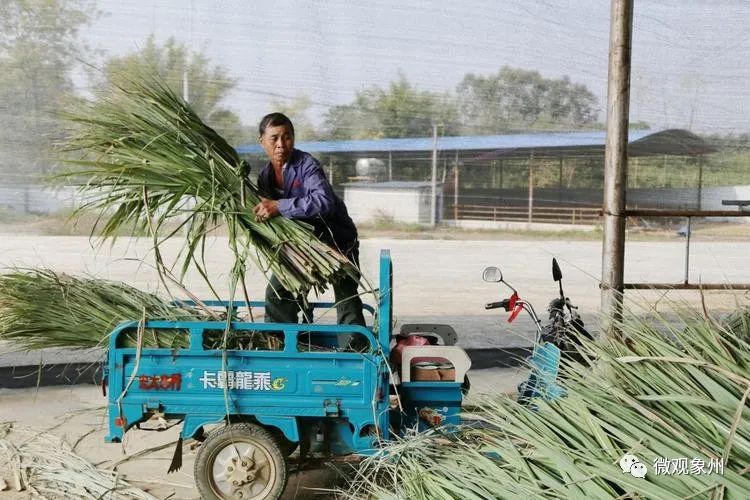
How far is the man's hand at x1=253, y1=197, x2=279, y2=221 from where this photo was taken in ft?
11.3

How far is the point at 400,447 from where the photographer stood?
95.7 inches

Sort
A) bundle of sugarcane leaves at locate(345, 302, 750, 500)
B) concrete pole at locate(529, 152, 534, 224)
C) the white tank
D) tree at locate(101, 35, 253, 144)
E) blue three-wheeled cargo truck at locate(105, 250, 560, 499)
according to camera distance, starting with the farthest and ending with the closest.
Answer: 1. concrete pole at locate(529, 152, 534, 224)
2. the white tank
3. tree at locate(101, 35, 253, 144)
4. blue three-wheeled cargo truck at locate(105, 250, 560, 499)
5. bundle of sugarcane leaves at locate(345, 302, 750, 500)

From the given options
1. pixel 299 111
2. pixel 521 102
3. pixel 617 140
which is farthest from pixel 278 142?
pixel 521 102

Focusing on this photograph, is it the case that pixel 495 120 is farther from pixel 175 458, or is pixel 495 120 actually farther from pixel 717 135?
pixel 175 458

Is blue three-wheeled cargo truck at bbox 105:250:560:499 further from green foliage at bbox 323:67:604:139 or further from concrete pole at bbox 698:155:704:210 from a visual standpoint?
concrete pole at bbox 698:155:704:210

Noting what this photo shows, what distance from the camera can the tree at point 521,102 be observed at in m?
6.66

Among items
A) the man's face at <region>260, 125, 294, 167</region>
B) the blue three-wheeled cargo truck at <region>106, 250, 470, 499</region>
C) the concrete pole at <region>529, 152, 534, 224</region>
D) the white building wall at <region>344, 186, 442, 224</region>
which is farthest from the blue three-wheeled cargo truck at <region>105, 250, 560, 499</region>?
the concrete pole at <region>529, 152, 534, 224</region>

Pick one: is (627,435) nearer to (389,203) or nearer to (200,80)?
(200,80)

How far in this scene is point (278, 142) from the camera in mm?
3711

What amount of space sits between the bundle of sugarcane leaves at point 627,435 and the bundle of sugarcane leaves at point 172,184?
1258 mm

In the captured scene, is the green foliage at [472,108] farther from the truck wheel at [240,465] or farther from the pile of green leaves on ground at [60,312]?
the truck wheel at [240,465]

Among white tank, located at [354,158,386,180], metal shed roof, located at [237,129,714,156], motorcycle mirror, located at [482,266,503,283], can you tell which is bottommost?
motorcycle mirror, located at [482,266,503,283]

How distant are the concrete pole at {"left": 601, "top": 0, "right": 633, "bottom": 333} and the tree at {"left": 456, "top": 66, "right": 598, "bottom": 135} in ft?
7.02

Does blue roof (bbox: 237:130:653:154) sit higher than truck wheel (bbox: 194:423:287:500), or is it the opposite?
blue roof (bbox: 237:130:653:154)
